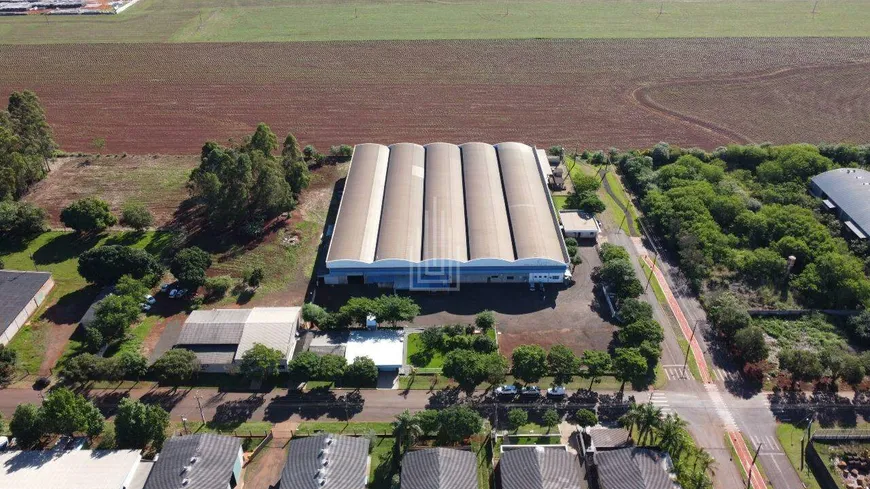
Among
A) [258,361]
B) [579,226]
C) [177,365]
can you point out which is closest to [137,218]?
[177,365]

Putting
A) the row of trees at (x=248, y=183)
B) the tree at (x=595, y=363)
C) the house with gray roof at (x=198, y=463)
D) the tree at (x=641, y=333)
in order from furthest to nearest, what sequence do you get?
the row of trees at (x=248, y=183)
the tree at (x=641, y=333)
the tree at (x=595, y=363)
the house with gray roof at (x=198, y=463)

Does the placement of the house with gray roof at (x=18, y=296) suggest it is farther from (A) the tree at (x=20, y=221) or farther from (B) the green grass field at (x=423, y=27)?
(B) the green grass field at (x=423, y=27)

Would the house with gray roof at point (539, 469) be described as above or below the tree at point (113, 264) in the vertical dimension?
below

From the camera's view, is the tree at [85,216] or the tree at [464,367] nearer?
the tree at [464,367]

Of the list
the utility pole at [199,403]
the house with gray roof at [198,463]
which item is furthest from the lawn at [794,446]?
the utility pole at [199,403]

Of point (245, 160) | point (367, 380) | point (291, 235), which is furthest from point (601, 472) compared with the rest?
point (245, 160)

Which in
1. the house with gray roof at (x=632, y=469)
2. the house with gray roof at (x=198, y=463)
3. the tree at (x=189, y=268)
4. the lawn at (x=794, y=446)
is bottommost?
the lawn at (x=794, y=446)

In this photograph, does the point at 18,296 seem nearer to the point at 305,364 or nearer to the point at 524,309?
the point at 305,364

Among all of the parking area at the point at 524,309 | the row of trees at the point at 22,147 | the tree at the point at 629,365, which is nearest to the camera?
the tree at the point at 629,365

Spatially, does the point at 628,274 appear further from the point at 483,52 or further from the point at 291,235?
the point at 483,52
